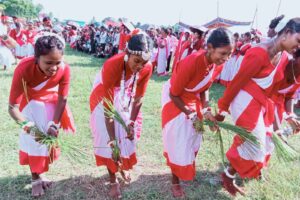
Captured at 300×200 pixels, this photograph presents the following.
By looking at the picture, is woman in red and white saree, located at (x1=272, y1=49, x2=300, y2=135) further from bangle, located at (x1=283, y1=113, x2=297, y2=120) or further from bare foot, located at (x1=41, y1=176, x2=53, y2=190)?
bare foot, located at (x1=41, y1=176, x2=53, y2=190)

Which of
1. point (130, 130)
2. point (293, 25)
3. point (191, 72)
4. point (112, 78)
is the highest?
point (293, 25)

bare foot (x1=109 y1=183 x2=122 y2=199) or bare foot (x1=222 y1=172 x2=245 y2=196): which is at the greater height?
bare foot (x1=222 y1=172 x2=245 y2=196)

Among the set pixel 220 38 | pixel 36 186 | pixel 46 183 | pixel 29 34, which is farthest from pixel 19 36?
pixel 220 38

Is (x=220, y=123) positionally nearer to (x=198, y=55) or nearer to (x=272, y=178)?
(x=198, y=55)

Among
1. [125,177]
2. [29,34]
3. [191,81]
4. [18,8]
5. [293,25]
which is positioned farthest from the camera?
[18,8]

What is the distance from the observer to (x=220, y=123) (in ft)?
9.41

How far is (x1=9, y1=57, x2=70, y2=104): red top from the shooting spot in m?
2.71

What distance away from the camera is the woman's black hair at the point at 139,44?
2.69m

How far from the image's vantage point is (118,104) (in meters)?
3.10

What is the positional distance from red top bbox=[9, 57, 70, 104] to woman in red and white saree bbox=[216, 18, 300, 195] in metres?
1.40

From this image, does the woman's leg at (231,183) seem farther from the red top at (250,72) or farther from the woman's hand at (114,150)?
the woman's hand at (114,150)

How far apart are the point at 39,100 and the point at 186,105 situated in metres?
1.31

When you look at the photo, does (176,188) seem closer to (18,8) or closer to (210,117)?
(210,117)

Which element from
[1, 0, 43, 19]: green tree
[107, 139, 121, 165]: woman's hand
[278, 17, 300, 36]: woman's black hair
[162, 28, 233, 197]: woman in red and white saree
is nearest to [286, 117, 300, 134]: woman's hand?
[162, 28, 233, 197]: woman in red and white saree
